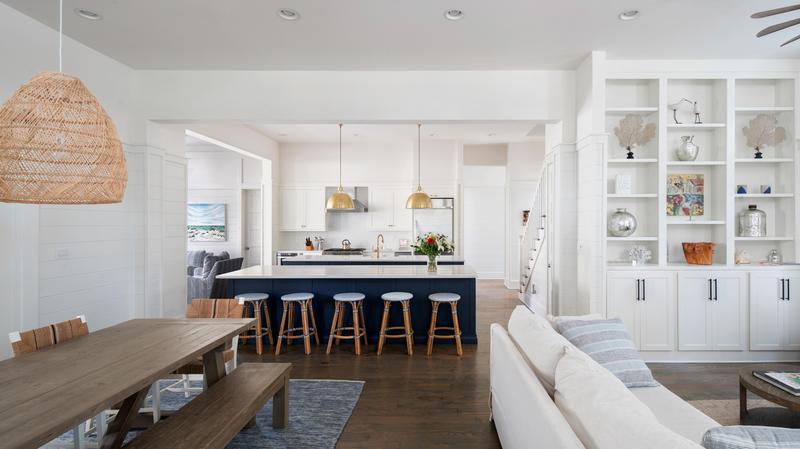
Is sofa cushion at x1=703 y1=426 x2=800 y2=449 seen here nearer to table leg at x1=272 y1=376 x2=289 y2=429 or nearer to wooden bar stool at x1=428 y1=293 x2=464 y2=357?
table leg at x1=272 y1=376 x2=289 y2=429

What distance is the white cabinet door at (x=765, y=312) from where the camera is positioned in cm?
397

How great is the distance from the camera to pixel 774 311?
398 centimetres

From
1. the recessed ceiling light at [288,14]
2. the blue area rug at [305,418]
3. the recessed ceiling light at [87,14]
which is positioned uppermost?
the recessed ceiling light at [288,14]

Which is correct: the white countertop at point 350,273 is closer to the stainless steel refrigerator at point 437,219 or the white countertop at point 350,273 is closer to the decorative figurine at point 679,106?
the decorative figurine at point 679,106

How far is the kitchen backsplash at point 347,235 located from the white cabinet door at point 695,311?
207 inches

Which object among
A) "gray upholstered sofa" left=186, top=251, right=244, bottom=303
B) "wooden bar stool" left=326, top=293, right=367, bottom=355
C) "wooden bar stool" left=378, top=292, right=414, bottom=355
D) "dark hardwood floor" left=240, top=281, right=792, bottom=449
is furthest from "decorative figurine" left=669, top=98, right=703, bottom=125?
"gray upholstered sofa" left=186, top=251, right=244, bottom=303

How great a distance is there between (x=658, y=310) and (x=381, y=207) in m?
5.55

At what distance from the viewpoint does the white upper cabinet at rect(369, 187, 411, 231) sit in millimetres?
8469

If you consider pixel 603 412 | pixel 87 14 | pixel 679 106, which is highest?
pixel 87 14

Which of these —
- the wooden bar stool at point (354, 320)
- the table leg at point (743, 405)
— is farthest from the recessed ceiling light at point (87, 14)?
the table leg at point (743, 405)

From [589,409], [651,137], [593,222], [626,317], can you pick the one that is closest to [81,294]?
[589,409]

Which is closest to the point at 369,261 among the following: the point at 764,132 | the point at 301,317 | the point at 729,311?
the point at 301,317

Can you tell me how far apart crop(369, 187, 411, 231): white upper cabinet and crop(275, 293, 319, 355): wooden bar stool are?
12.9 feet

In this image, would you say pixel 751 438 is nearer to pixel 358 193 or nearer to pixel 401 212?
pixel 401 212
